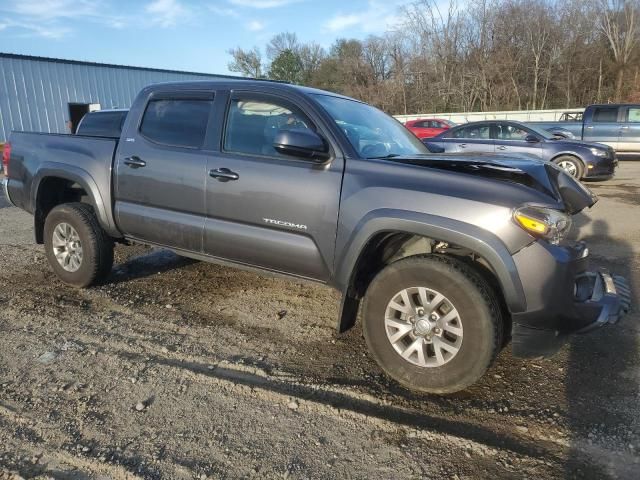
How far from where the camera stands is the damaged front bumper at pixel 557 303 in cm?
275

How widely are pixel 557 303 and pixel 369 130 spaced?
1.91 meters

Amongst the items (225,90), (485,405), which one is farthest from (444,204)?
(225,90)

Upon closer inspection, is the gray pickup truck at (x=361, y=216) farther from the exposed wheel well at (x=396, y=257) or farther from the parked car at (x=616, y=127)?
the parked car at (x=616, y=127)

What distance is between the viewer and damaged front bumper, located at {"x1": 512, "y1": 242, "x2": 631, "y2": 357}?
2.75m

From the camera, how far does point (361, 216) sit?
3.19 metres

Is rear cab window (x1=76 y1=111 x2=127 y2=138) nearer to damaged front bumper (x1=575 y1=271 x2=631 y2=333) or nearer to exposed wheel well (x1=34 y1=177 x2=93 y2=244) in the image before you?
exposed wheel well (x1=34 y1=177 x2=93 y2=244)

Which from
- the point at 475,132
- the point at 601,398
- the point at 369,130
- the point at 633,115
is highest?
the point at 369,130

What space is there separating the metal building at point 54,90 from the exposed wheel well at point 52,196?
18365 millimetres

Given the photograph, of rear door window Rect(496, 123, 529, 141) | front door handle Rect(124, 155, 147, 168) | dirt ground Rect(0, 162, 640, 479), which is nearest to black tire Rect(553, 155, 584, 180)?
rear door window Rect(496, 123, 529, 141)

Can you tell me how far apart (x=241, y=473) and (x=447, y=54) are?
145 feet

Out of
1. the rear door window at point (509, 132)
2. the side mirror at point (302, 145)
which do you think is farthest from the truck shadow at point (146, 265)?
the rear door window at point (509, 132)

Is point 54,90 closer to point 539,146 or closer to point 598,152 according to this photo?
point 539,146

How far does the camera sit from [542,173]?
3.07 meters

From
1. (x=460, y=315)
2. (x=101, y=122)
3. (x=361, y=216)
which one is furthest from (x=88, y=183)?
(x=460, y=315)
